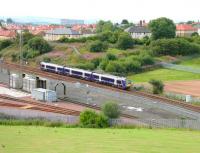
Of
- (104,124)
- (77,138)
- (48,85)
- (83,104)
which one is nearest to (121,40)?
(48,85)

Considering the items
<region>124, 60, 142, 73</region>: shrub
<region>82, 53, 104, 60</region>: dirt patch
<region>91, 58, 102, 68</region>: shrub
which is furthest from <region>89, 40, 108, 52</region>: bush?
<region>124, 60, 142, 73</region>: shrub

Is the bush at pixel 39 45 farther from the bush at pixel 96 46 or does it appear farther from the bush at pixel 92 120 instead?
the bush at pixel 92 120

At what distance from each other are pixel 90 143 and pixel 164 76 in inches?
1861

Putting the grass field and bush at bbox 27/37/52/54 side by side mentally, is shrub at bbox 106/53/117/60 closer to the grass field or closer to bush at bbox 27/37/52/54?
bush at bbox 27/37/52/54

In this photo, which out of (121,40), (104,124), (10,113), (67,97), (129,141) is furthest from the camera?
(121,40)

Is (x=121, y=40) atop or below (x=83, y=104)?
atop

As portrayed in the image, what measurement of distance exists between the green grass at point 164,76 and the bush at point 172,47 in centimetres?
1333

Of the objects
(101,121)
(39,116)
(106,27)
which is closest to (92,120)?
(101,121)

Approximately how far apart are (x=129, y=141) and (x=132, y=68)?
47.6 meters

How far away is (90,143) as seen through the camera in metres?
19.5

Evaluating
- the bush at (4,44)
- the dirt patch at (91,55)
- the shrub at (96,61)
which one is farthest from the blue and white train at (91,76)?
the bush at (4,44)

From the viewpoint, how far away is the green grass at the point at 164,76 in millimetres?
63088

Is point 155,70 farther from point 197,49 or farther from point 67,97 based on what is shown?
point 67,97

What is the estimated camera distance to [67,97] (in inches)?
1757
